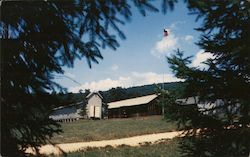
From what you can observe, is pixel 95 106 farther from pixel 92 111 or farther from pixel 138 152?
pixel 138 152

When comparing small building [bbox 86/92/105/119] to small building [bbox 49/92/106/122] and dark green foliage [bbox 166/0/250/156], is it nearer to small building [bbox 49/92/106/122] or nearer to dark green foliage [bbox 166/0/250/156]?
small building [bbox 49/92/106/122]

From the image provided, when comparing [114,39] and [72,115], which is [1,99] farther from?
[72,115]

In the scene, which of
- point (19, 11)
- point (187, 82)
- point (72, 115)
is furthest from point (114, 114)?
point (19, 11)

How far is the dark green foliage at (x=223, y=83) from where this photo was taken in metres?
7.76

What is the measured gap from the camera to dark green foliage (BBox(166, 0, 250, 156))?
306 inches

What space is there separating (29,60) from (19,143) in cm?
131

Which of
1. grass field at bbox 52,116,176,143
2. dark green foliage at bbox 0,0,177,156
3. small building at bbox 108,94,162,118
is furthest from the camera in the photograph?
small building at bbox 108,94,162,118

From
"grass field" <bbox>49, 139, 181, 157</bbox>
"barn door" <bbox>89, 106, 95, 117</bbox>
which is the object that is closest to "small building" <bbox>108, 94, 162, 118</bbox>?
"barn door" <bbox>89, 106, 95, 117</bbox>

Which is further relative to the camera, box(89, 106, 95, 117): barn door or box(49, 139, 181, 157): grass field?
box(89, 106, 95, 117): barn door

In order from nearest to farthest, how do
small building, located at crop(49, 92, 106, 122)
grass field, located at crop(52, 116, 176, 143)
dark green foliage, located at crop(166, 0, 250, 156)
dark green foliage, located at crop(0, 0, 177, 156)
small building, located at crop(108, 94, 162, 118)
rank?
dark green foliage, located at crop(0, 0, 177, 156) → dark green foliage, located at crop(166, 0, 250, 156) → grass field, located at crop(52, 116, 176, 143) → small building, located at crop(108, 94, 162, 118) → small building, located at crop(49, 92, 106, 122)

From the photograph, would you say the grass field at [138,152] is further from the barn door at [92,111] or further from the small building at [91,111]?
the barn door at [92,111]

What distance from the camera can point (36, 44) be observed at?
5.94m

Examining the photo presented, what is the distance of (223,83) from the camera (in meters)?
8.30

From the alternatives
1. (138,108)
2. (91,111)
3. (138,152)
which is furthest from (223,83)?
(91,111)
